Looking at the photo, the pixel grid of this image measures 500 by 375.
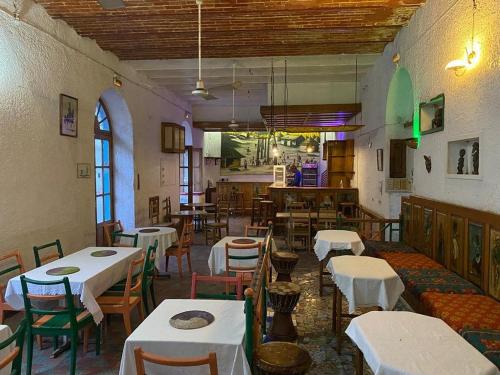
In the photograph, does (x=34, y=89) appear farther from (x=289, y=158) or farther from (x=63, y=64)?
(x=289, y=158)

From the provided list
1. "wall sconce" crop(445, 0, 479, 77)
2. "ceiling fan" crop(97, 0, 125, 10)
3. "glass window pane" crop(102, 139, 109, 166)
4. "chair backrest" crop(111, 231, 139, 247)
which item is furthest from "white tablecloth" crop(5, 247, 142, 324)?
"wall sconce" crop(445, 0, 479, 77)

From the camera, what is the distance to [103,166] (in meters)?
7.41

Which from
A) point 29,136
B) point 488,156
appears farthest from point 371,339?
point 29,136

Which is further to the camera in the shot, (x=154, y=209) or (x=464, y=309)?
(x=154, y=209)

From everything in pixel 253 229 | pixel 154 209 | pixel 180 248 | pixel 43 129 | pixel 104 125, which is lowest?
pixel 180 248

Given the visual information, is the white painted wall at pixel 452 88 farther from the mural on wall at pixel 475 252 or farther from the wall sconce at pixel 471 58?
the mural on wall at pixel 475 252

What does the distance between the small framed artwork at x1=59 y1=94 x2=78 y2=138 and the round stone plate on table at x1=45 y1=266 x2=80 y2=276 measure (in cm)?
243

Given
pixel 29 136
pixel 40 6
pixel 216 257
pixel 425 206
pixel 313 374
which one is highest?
pixel 40 6

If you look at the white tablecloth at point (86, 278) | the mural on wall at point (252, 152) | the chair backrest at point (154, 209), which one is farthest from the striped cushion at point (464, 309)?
the mural on wall at point (252, 152)

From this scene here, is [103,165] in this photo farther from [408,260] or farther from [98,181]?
[408,260]

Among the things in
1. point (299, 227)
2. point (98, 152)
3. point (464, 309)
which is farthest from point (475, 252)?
point (98, 152)

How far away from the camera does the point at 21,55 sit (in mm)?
4676

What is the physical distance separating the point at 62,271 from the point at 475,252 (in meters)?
4.00

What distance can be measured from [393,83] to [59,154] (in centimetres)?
544
